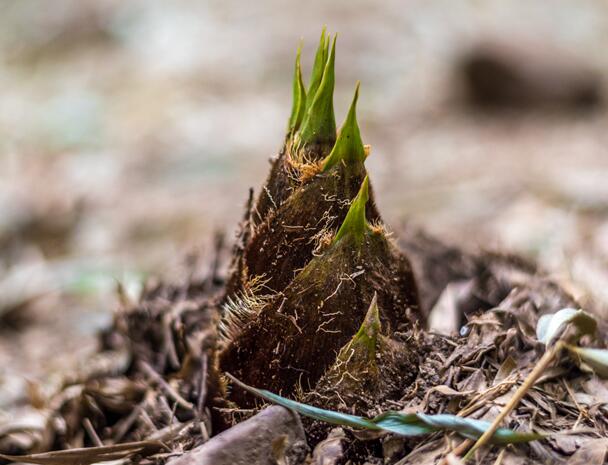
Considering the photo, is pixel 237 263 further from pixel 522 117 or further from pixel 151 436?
pixel 522 117

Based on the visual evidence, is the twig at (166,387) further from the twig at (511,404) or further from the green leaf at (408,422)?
the twig at (511,404)

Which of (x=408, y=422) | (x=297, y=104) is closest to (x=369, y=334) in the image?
(x=408, y=422)

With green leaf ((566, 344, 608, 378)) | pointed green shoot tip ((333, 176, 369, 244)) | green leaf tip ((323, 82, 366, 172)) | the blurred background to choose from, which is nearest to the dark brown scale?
pointed green shoot tip ((333, 176, 369, 244))

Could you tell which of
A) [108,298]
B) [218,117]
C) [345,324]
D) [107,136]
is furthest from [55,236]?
[345,324]

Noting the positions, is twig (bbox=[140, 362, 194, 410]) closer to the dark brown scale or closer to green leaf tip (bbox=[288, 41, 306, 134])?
the dark brown scale

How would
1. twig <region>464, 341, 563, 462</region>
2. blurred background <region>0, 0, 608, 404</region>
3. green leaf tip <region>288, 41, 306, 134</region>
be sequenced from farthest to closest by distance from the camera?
blurred background <region>0, 0, 608, 404</region> < green leaf tip <region>288, 41, 306, 134</region> < twig <region>464, 341, 563, 462</region>

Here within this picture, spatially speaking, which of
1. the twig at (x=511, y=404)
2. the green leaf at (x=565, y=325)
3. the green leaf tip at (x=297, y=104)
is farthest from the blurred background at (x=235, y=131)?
the green leaf tip at (x=297, y=104)

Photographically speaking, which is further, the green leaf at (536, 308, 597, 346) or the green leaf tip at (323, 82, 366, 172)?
the green leaf at (536, 308, 597, 346)
